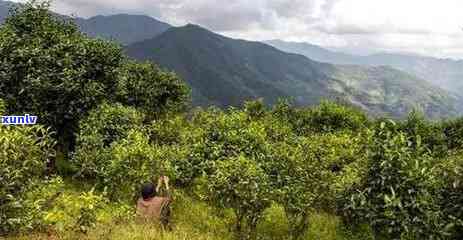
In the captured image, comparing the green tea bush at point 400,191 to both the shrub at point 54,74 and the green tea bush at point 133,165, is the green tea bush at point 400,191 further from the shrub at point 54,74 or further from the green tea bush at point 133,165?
the shrub at point 54,74

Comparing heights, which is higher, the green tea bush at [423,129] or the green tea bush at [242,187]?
the green tea bush at [242,187]

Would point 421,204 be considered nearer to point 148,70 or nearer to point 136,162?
point 136,162

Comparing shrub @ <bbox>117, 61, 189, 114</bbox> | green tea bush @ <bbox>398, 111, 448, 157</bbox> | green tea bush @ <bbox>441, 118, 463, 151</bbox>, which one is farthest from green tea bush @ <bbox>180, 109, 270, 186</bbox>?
green tea bush @ <bbox>441, 118, 463, 151</bbox>

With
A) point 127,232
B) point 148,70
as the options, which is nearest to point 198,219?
point 127,232

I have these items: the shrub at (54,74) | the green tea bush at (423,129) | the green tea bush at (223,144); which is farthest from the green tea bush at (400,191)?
the green tea bush at (423,129)

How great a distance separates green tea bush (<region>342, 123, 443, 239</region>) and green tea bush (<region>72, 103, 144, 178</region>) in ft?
45.8

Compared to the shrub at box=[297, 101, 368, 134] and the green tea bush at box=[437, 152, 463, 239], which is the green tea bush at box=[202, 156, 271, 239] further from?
the shrub at box=[297, 101, 368, 134]

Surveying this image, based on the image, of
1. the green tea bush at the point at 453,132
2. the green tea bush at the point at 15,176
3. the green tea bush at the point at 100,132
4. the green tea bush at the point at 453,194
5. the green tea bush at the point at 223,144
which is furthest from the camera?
the green tea bush at the point at 453,132

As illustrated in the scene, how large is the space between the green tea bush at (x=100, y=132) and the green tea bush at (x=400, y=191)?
1397cm

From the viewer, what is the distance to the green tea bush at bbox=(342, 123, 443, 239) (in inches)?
623

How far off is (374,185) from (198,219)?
11.0 metres

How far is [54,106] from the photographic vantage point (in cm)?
Result: 3102

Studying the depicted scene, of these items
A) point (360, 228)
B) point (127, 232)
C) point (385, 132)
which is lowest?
point (360, 228)

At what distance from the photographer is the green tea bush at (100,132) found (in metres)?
27.0
